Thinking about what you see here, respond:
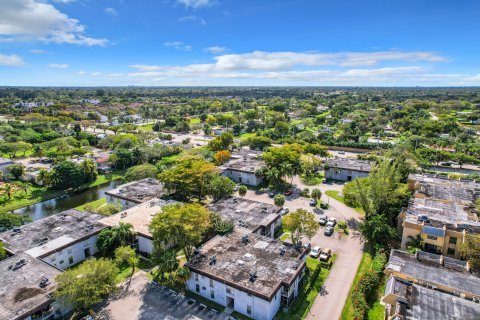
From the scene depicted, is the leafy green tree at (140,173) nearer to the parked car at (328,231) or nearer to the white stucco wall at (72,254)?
the white stucco wall at (72,254)

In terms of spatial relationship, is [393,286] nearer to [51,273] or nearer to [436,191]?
[436,191]

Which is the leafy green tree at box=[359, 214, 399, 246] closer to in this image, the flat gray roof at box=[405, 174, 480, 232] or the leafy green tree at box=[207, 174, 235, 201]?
the flat gray roof at box=[405, 174, 480, 232]

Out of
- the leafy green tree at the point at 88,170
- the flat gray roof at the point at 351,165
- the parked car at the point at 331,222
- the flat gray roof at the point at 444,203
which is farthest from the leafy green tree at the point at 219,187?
the leafy green tree at the point at 88,170

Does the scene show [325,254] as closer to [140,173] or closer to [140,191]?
[140,191]

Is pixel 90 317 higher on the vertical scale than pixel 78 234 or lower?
lower

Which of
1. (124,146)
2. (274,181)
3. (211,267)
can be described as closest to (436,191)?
(274,181)

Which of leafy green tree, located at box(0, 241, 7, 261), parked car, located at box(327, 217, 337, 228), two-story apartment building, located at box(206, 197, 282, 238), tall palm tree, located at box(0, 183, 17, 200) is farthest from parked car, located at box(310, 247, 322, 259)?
tall palm tree, located at box(0, 183, 17, 200)
